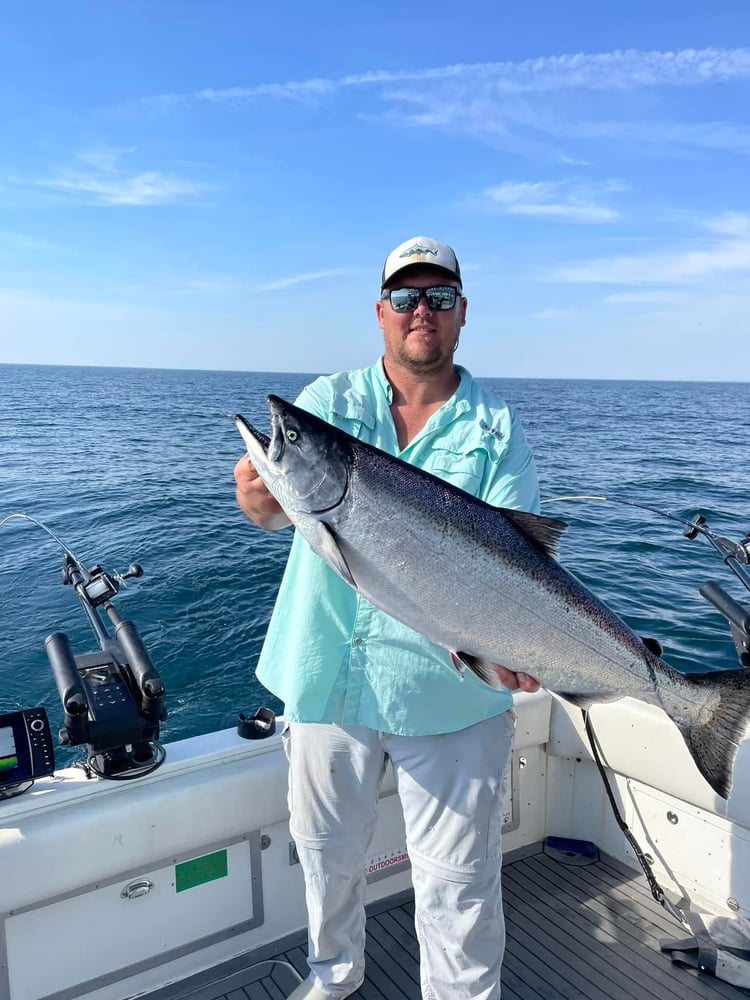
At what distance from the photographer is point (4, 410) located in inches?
1780


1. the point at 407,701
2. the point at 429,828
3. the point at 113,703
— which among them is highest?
the point at 407,701

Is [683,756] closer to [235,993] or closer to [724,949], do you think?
[724,949]

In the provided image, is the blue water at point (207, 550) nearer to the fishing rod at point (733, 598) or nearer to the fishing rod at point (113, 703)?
the fishing rod at point (113, 703)

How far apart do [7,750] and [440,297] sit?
9.09ft

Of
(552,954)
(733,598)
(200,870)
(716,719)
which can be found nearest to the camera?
(716,719)

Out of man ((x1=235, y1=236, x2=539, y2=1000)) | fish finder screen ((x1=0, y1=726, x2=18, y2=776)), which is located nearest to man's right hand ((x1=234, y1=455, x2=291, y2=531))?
man ((x1=235, y1=236, x2=539, y2=1000))

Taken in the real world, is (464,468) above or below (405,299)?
below

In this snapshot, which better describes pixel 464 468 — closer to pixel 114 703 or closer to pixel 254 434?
pixel 254 434

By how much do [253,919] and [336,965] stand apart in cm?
74

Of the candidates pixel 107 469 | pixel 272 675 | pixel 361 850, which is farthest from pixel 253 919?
pixel 107 469

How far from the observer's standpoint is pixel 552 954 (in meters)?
3.93

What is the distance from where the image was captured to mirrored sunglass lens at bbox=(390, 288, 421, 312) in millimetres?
3162

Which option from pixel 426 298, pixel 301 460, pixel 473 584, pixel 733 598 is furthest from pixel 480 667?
pixel 733 598

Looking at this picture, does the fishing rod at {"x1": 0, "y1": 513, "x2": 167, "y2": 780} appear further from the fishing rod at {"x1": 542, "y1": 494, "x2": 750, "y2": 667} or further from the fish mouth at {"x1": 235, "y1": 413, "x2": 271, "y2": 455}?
the fishing rod at {"x1": 542, "y1": 494, "x2": 750, "y2": 667}
